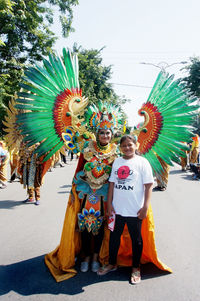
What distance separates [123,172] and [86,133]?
2.33 ft

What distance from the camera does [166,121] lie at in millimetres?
2969

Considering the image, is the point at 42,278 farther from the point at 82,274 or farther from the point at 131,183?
the point at 131,183

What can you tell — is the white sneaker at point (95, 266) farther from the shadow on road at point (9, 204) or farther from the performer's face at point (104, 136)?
the shadow on road at point (9, 204)

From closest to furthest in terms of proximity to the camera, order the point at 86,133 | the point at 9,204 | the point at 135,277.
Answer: the point at 135,277, the point at 86,133, the point at 9,204

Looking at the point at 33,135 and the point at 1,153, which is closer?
the point at 33,135

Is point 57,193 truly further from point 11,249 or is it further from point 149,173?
point 149,173

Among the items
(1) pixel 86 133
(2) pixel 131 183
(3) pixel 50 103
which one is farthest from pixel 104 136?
(3) pixel 50 103

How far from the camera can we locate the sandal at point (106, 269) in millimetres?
2736

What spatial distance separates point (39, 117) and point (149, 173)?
145 centimetres

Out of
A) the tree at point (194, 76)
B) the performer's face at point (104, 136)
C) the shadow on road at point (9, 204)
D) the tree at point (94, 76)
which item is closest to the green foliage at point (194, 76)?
the tree at point (194, 76)

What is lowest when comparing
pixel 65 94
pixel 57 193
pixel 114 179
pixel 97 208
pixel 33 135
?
pixel 57 193

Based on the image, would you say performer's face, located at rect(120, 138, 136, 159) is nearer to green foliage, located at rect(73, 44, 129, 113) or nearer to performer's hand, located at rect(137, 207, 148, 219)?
performer's hand, located at rect(137, 207, 148, 219)

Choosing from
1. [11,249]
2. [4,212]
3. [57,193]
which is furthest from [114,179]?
[57,193]

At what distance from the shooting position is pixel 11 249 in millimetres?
3338
